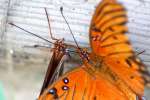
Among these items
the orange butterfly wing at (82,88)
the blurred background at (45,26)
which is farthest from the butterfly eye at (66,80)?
the blurred background at (45,26)

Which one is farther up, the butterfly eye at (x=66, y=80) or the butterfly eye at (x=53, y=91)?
the butterfly eye at (x=66, y=80)

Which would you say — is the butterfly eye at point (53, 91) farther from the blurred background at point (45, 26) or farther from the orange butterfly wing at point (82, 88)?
the blurred background at point (45, 26)

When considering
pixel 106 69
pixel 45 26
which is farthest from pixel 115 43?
pixel 45 26

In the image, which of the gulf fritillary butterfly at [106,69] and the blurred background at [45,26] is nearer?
the gulf fritillary butterfly at [106,69]

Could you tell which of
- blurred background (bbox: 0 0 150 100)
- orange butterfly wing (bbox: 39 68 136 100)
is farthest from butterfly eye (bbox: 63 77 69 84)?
blurred background (bbox: 0 0 150 100)

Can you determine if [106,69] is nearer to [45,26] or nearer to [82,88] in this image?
[82,88]

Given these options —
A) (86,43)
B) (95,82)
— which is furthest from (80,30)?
(95,82)

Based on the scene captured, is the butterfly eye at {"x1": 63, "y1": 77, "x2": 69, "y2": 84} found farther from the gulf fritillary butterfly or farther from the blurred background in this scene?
the blurred background
